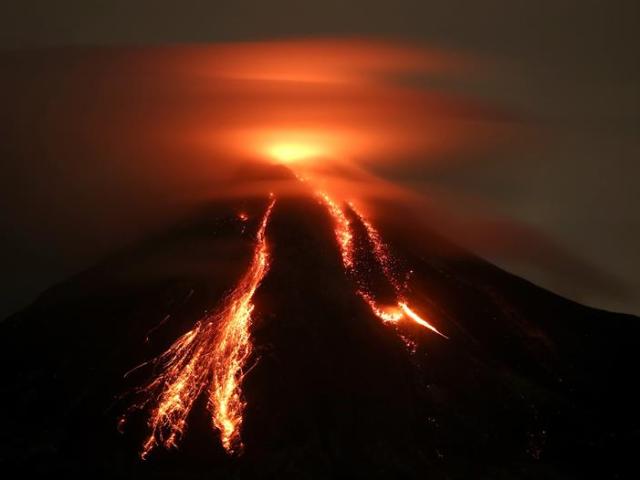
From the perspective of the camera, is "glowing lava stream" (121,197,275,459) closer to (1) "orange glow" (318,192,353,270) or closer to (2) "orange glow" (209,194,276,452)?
(2) "orange glow" (209,194,276,452)

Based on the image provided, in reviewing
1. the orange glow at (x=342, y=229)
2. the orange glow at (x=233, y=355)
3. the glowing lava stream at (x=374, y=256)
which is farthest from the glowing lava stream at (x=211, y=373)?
the glowing lava stream at (x=374, y=256)

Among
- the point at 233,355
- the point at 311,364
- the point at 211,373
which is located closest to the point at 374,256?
the point at 311,364

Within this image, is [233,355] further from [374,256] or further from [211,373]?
[374,256]

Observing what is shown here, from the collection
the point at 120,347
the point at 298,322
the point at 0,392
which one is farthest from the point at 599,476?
the point at 0,392

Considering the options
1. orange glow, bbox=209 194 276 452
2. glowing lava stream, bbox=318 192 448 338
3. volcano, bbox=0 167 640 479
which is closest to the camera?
volcano, bbox=0 167 640 479

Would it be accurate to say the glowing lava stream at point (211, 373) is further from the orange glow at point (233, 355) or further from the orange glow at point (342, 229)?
the orange glow at point (342, 229)

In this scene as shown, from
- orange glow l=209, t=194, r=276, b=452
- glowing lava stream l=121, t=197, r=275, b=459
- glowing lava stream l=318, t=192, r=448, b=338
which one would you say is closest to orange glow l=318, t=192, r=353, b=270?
glowing lava stream l=318, t=192, r=448, b=338
